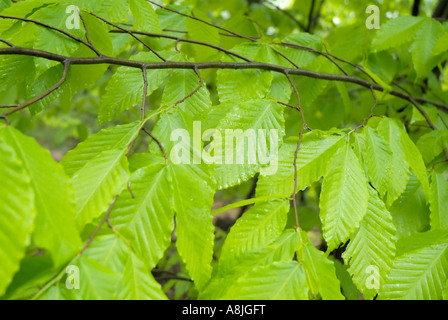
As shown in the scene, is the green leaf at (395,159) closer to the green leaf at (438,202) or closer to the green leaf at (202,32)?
the green leaf at (438,202)

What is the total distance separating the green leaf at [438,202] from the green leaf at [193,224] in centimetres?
48

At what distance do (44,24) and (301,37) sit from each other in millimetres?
632

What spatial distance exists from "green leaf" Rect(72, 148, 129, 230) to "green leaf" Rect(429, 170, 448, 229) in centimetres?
60

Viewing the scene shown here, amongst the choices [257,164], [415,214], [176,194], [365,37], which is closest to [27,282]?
[176,194]

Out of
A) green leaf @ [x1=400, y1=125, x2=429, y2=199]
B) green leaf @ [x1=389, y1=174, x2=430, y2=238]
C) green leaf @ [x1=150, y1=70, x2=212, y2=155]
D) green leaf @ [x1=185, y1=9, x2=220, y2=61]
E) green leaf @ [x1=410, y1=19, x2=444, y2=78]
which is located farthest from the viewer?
green leaf @ [x1=410, y1=19, x2=444, y2=78]

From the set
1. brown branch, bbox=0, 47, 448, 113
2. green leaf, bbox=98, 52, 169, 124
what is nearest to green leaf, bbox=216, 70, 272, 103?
brown branch, bbox=0, 47, 448, 113

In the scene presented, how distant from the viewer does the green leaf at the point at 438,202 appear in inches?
25.0

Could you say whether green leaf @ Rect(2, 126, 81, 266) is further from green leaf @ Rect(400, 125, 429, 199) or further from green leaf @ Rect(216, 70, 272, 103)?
green leaf @ Rect(400, 125, 429, 199)

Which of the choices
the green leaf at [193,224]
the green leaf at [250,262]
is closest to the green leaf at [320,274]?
the green leaf at [250,262]

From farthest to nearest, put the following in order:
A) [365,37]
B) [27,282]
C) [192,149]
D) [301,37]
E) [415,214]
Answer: [365,37] < [301,37] < [415,214] < [192,149] < [27,282]

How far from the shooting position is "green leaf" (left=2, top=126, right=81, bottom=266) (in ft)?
1.05

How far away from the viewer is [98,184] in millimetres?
380
